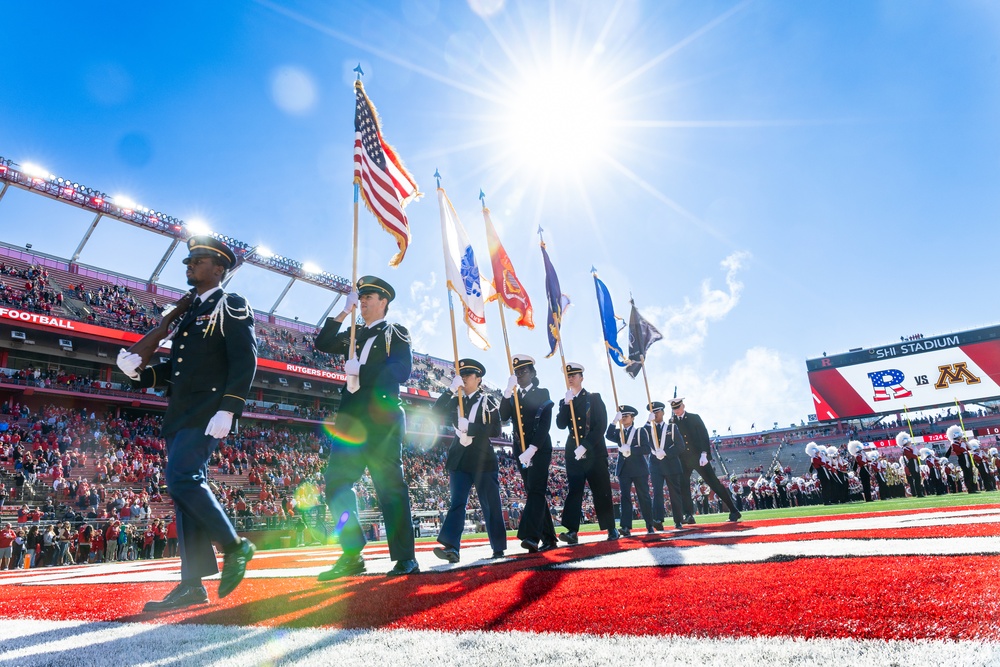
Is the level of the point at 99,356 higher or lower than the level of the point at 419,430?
higher

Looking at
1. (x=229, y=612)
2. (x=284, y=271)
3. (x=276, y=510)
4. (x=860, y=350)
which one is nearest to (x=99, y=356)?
(x=284, y=271)

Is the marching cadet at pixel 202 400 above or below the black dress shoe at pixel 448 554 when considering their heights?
above

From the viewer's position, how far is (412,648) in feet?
Answer: 6.11

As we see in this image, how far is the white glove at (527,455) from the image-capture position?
6.35 meters

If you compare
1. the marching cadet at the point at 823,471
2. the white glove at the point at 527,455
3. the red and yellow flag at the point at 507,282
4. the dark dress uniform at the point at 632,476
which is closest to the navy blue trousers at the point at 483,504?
the white glove at the point at 527,455

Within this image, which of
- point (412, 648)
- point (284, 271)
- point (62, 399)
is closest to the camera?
point (412, 648)

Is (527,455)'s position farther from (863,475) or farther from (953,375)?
(953,375)

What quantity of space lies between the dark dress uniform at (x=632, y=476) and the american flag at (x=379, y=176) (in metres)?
5.05

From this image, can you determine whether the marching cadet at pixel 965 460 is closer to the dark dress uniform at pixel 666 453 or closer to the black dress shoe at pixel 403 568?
the dark dress uniform at pixel 666 453

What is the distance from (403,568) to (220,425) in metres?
1.76

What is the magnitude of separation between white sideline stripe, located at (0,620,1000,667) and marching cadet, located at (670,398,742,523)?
9649 millimetres

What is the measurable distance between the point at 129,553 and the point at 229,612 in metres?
16.8

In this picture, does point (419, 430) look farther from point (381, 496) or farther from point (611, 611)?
point (611, 611)

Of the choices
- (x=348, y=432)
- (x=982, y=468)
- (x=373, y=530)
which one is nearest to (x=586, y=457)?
(x=348, y=432)
